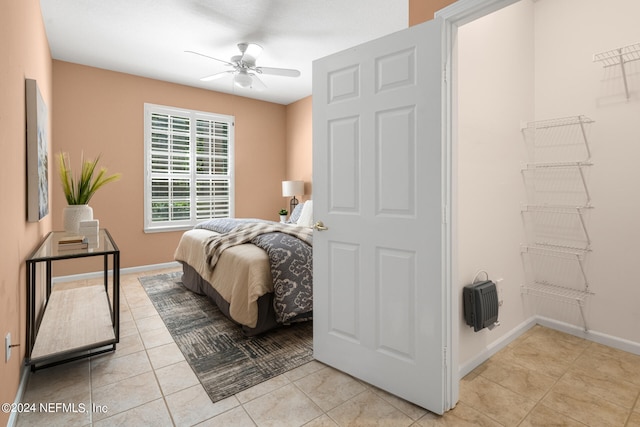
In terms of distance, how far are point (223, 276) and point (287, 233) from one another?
0.68 metres

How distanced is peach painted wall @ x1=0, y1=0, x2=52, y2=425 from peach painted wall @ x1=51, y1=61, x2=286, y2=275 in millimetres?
2099

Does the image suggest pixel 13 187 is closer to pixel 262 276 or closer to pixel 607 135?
pixel 262 276

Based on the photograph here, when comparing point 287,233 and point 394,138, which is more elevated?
point 394,138

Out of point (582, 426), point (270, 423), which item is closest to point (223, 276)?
point (270, 423)

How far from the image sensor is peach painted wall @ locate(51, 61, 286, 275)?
423 cm

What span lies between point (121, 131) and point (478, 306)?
4.88 metres

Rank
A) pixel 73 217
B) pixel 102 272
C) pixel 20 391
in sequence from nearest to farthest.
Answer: pixel 20 391, pixel 73 217, pixel 102 272

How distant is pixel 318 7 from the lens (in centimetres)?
301

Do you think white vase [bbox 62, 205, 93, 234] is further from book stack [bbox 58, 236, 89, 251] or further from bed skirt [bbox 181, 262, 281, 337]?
bed skirt [bbox 181, 262, 281, 337]

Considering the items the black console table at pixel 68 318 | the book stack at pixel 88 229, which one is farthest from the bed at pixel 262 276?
the book stack at pixel 88 229

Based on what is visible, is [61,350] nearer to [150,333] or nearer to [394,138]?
[150,333]

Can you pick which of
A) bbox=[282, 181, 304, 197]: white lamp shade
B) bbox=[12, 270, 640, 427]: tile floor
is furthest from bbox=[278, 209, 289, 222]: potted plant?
bbox=[12, 270, 640, 427]: tile floor

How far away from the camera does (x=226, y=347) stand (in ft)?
8.28

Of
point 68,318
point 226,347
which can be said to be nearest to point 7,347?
point 68,318
